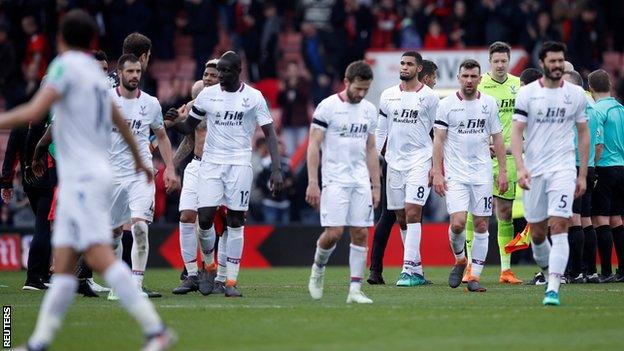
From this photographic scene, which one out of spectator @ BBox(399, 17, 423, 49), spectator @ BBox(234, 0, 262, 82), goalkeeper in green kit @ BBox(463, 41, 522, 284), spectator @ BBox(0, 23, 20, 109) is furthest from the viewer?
spectator @ BBox(234, 0, 262, 82)

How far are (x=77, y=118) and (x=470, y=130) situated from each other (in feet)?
22.0

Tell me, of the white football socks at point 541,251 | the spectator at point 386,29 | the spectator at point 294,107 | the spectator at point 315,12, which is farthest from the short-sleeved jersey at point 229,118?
the spectator at point 315,12

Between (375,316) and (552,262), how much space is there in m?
1.99

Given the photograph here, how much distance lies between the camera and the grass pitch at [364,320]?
33.6 feet

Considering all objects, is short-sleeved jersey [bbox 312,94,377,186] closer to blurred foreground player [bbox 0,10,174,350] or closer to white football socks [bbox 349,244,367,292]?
white football socks [bbox 349,244,367,292]

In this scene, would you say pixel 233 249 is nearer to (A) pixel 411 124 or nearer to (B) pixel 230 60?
(B) pixel 230 60

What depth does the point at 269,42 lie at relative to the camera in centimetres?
2942

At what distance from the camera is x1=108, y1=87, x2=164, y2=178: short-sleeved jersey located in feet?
46.1

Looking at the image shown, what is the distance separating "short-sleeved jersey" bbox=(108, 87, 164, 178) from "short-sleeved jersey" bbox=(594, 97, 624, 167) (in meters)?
5.95

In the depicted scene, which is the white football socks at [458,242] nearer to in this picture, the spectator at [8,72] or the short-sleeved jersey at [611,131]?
the short-sleeved jersey at [611,131]

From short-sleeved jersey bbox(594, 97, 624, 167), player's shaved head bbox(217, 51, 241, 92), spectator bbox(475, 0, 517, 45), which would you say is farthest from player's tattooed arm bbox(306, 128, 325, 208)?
spectator bbox(475, 0, 517, 45)

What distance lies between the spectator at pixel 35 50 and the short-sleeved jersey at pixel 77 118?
1913 cm

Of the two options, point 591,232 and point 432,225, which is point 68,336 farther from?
point 432,225

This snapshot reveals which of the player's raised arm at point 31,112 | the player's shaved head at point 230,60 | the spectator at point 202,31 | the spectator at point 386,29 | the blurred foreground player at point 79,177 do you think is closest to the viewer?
the player's raised arm at point 31,112
